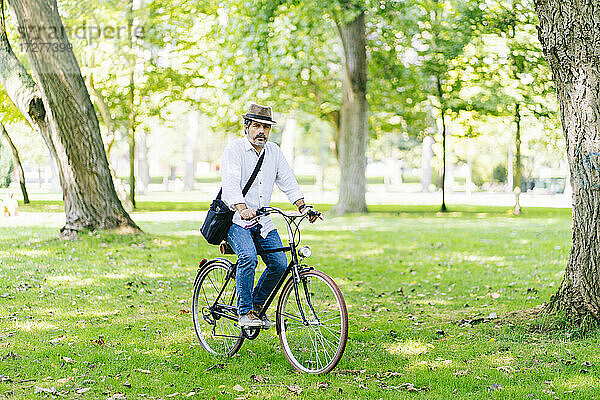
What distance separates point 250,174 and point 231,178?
8.8 inches

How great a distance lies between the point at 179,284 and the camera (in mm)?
11031

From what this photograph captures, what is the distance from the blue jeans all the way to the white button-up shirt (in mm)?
94

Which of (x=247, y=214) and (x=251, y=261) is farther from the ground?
(x=247, y=214)

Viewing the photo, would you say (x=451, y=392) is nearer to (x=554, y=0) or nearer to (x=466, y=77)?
(x=554, y=0)

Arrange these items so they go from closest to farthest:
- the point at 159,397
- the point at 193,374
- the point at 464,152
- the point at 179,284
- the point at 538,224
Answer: the point at 159,397
the point at 193,374
the point at 179,284
the point at 538,224
the point at 464,152

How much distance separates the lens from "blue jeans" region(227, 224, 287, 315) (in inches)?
243

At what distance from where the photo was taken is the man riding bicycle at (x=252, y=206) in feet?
20.2

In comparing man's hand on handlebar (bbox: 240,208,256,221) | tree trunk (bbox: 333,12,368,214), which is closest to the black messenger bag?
man's hand on handlebar (bbox: 240,208,256,221)

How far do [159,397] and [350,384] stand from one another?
1.39 metres

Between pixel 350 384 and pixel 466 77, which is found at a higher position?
pixel 466 77

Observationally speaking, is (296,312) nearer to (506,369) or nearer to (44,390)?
(506,369)

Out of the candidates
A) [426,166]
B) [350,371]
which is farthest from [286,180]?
[426,166]

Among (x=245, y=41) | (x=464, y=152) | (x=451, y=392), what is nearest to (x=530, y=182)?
(x=464, y=152)

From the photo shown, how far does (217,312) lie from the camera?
684 centimetres
